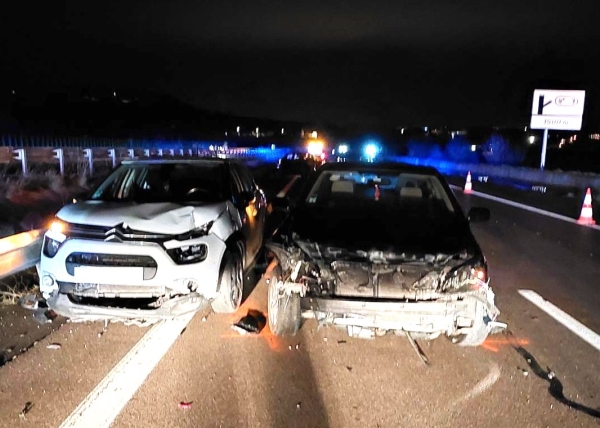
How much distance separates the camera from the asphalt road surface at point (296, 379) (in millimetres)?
4234

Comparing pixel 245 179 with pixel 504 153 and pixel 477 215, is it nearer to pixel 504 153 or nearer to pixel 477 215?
pixel 477 215

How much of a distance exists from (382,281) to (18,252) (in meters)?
3.91

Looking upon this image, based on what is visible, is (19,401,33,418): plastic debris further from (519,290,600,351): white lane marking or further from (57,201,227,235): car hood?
(519,290,600,351): white lane marking

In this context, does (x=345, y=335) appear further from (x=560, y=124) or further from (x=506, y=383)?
(x=560, y=124)

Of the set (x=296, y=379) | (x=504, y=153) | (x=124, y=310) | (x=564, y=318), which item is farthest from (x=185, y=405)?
(x=504, y=153)

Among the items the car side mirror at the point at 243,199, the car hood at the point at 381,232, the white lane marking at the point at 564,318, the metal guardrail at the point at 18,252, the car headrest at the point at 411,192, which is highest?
the car headrest at the point at 411,192

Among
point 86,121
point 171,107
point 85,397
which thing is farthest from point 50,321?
point 171,107

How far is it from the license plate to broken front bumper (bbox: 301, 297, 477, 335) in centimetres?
165

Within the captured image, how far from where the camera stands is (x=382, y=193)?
758 centimetres

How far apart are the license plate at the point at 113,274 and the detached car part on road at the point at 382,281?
126 cm

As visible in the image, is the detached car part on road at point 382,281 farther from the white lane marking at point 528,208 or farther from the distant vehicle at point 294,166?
the distant vehicle at point 294,166

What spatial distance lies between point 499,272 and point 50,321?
20.4ft

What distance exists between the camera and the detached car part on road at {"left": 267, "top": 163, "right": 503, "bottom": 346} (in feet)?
17.0

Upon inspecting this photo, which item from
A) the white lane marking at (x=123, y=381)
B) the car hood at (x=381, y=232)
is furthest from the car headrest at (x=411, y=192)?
the white lane marking at (x=123, y=381)
